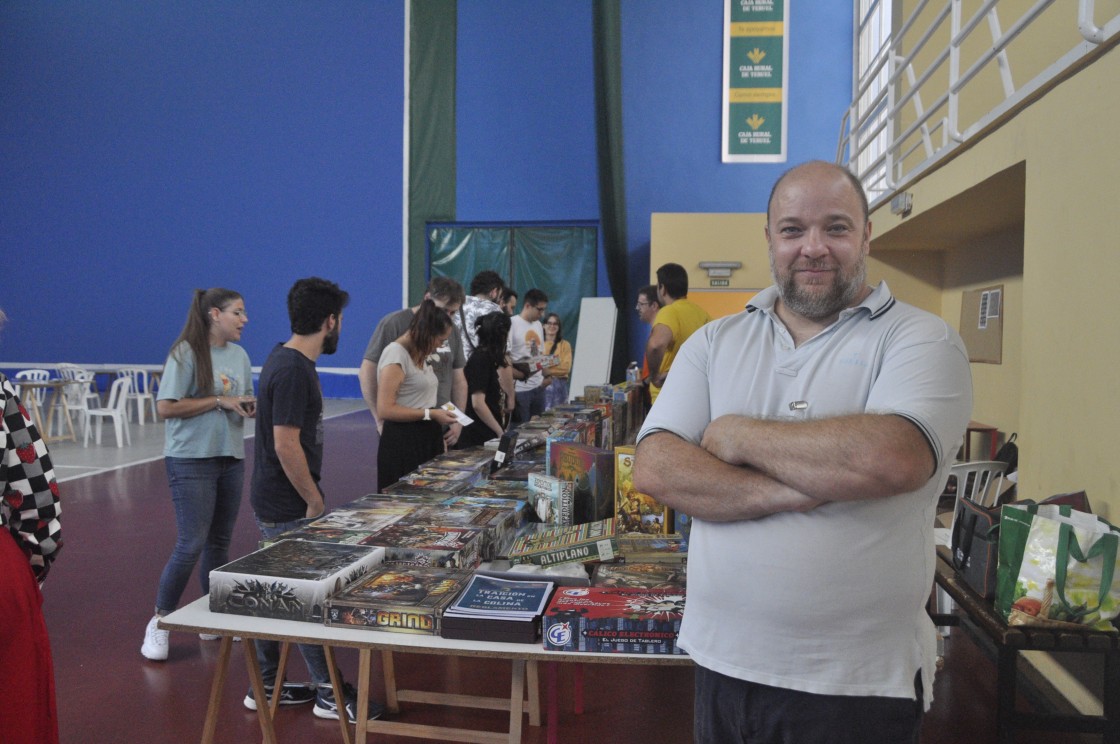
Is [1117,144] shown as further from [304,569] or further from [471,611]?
[304,569]

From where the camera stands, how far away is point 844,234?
1406 millimetres

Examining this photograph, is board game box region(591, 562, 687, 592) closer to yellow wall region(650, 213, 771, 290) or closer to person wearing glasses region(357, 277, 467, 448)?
person wearing glasses region(357, 277, 467, 448)

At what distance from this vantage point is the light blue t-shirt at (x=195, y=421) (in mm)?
3234

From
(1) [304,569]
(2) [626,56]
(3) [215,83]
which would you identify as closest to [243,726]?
(1) [304,569]

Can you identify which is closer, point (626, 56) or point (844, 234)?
point (844, 234)

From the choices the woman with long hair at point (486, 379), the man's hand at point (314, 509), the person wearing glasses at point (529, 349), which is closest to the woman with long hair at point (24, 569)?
the man's hand at point (314, 509)

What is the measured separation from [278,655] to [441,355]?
1.71m

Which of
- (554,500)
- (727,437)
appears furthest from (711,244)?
(727,437)

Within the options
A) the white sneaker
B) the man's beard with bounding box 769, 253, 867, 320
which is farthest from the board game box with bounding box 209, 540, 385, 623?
the white sneaker

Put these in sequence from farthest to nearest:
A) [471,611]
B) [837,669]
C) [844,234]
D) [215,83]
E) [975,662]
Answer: [215,83], [975,662], [471,611], [844,234], [837,669]

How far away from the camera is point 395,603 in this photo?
6.18 ft

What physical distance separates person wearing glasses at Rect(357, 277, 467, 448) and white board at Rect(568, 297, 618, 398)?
5978 mm

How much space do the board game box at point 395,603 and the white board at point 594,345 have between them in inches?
334

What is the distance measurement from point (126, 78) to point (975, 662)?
1440 cm
